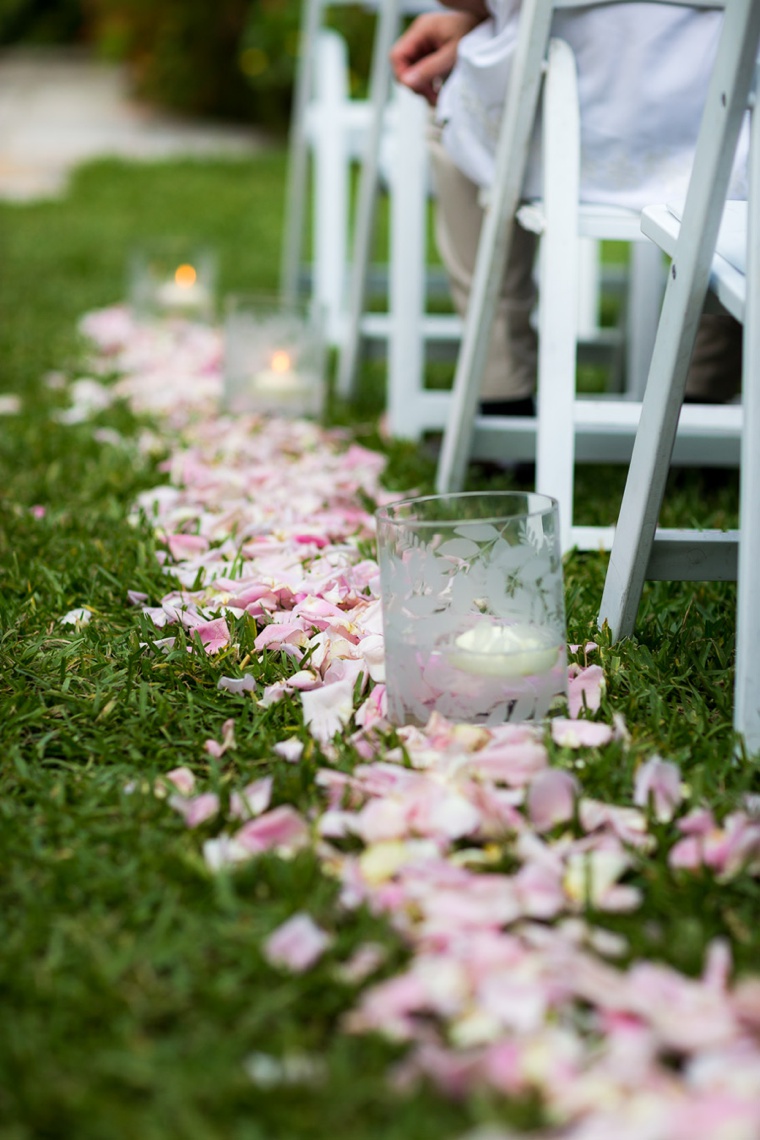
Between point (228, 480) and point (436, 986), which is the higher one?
point (436, 986)

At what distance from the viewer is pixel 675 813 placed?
109 centimetres

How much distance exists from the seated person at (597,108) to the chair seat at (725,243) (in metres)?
0.30

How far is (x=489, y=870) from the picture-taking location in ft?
3.38

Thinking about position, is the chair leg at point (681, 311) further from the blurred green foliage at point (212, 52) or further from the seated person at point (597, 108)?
the blurred green foliage at point (212, 52)

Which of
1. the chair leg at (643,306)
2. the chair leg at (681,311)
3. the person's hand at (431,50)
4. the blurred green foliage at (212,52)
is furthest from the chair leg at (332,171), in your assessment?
the blurred green foliage at (212,52)

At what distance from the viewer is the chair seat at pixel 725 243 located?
48.7 inches

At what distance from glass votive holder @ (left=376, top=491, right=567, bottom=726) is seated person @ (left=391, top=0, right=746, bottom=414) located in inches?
29.3

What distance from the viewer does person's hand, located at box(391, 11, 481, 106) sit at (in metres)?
2.11

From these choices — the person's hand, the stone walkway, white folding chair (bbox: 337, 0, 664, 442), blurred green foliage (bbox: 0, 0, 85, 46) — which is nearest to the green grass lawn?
white folding chair (bbox: 337, 0, 664, 442)

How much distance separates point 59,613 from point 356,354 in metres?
1.56

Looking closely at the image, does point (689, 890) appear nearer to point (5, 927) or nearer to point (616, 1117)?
point (616, 1117)

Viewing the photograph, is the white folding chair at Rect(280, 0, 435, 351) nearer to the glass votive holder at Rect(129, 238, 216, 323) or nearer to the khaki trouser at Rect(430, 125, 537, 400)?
the glass votive holder at Rect(129, 238, 216, 323)

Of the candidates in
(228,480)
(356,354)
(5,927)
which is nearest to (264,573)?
(228,480)

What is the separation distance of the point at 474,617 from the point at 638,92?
36.7 inches
